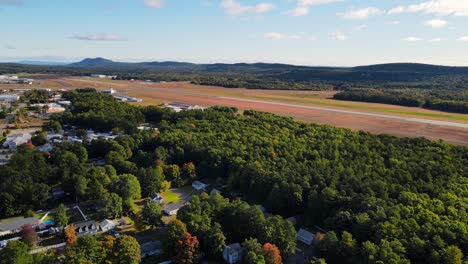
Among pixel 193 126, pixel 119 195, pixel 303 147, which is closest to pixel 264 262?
pixel 119 195

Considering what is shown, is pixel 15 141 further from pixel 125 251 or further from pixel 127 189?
pixel 125 251

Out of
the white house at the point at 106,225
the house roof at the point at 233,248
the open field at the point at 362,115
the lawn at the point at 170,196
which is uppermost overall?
the open field at the point at 362,115

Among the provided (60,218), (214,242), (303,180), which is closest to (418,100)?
(303,180)

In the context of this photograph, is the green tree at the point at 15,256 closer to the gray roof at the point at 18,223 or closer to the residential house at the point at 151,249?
the gray roof at the point at 18,223

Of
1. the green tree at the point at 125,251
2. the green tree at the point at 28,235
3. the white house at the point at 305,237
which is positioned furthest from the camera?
the white house at the point at 305,237

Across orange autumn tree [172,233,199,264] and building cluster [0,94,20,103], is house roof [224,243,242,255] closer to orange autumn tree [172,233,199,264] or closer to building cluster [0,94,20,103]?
orange autumn tree [172,233,199,264]

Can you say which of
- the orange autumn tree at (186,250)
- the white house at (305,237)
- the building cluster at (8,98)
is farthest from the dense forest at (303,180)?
the building cluster at (8,98)

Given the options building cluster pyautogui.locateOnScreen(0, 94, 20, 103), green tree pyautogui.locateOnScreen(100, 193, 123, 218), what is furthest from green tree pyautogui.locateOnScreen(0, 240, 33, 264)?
building cluster pyautogui.locateOnScreen(0, 94, 20, 103)
